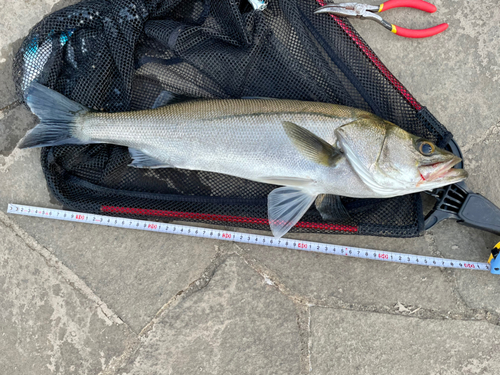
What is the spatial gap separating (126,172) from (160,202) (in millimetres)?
366

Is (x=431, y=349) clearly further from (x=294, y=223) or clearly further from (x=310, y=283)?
(x=294, y=223)

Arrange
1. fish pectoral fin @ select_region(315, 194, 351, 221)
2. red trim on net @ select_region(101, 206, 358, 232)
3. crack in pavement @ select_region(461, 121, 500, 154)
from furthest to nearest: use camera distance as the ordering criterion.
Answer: crack in pavement @ select_region(461, 121, 500, 154) < red trim on net @ select_region(101, 206, 358, 232) < fish pectoral fin @ select_region(315, 194, 351, 221)

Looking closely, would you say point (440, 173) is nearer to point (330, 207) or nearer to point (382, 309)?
point (330, 207)

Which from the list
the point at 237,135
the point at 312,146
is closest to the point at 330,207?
the point at 312,146

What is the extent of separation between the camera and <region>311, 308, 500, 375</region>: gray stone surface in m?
3.06

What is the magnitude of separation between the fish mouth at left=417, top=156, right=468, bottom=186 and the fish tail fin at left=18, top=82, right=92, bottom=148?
2.40m

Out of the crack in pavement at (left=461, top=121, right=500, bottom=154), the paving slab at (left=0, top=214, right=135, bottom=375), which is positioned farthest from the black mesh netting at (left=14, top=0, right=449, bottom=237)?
the paving slab at (left=0, top=214, right=135, bottom=375)

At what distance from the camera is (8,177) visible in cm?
310

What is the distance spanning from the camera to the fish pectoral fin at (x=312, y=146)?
8.21 feet

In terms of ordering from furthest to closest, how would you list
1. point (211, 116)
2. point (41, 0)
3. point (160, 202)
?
point (41, 0)
point (160, 202)
point (211, 116)

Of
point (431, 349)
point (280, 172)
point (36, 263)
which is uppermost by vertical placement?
point (280, 172)

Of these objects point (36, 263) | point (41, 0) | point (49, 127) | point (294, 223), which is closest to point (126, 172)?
point (49, 127)

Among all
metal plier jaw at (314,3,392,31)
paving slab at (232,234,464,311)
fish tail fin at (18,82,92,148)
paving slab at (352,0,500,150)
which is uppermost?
metal plier jaw at (314,3,392,31)

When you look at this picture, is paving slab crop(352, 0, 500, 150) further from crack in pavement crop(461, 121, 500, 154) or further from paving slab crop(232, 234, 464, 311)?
paving slab crop(232, 234, 464, 311)
